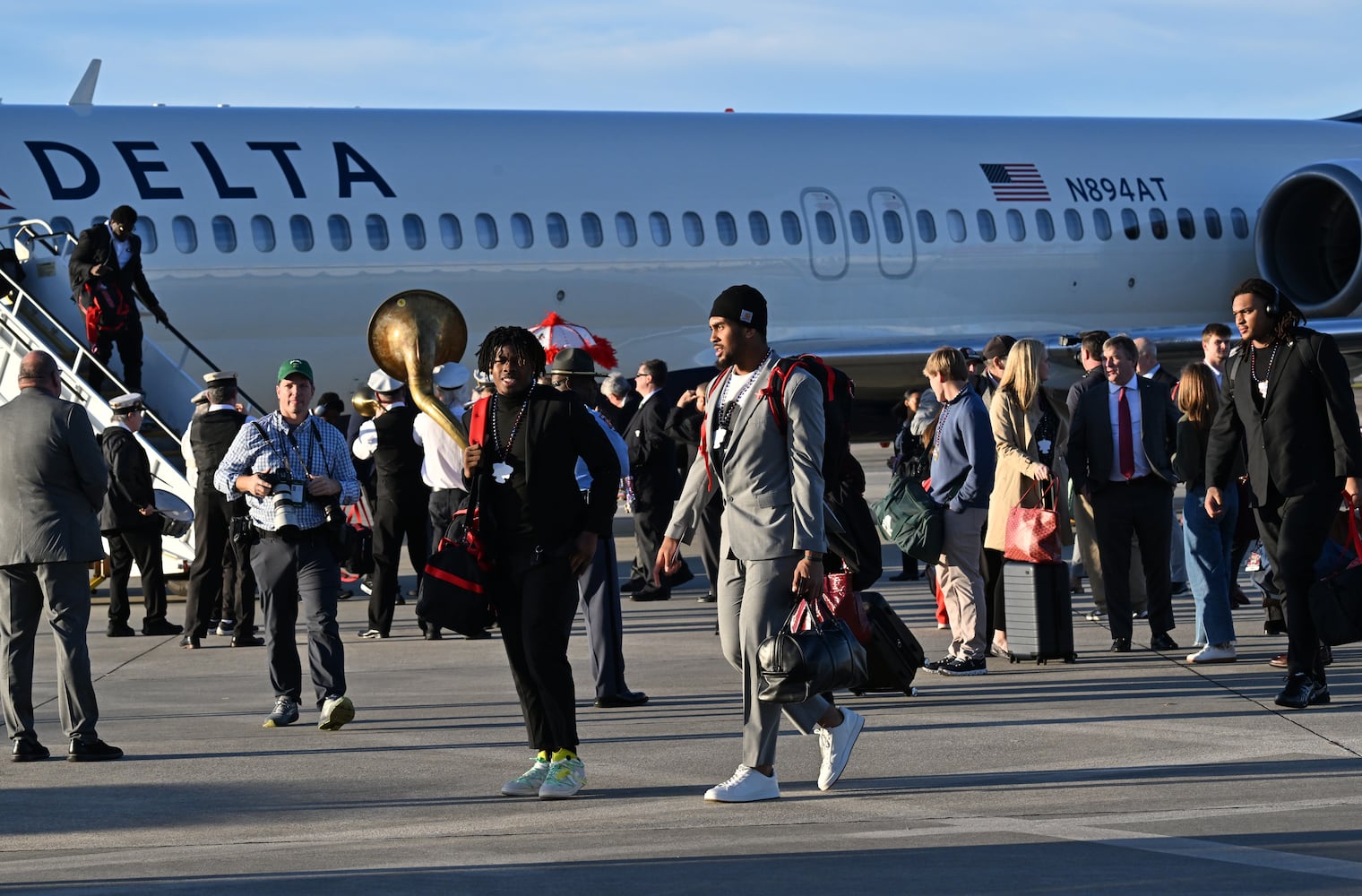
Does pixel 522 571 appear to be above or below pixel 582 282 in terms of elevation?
below

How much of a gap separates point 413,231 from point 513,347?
1199 centimetres

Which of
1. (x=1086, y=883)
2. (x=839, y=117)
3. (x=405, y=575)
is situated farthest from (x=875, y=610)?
(x=839, y=117)

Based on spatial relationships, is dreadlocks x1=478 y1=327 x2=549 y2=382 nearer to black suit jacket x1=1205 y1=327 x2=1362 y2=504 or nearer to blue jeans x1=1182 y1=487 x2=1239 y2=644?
black suit jacket x1=1205 y1=327 x2=1362 y2=504

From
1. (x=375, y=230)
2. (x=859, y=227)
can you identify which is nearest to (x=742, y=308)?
(x=375, y=230)

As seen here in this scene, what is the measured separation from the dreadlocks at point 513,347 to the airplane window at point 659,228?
1296 centimetres

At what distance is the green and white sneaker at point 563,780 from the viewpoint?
774cm

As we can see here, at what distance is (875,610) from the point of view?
1012cm

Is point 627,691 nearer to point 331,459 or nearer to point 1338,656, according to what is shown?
point 331,459

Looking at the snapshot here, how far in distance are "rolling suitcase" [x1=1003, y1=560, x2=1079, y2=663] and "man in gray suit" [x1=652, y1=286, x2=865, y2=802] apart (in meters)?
3.69

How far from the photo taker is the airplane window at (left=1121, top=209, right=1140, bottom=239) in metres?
24.2

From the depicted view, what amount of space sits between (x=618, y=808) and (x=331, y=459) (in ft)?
10.2

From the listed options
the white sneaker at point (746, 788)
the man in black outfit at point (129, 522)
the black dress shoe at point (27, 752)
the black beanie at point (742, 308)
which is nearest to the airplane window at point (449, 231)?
the man in black outfit at point (129, 522)

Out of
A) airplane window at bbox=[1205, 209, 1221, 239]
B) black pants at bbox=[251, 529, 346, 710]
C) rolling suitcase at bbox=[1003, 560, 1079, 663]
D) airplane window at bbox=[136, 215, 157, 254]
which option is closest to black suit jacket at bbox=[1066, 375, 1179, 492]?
rolling suitcase at bbox=[1003, 560, 1079, 663]

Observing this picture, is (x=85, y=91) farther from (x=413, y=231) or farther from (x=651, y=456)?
(x=651, y=456)
